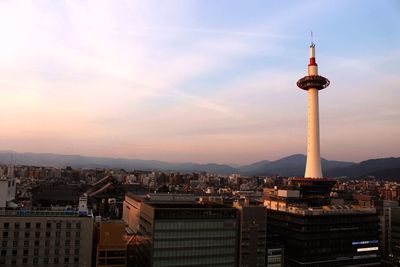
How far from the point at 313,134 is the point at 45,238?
69553mm

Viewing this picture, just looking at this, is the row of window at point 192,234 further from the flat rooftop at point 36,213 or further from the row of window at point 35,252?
the flat rooftop at point 36,213

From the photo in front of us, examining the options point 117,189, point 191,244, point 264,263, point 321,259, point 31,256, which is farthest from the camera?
point 117,189

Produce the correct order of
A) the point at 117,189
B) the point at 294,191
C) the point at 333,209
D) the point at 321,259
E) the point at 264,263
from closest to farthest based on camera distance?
the point at 264,263
the point at 321,259
the point at 333,209
the point at 294,191
the point at 117,189

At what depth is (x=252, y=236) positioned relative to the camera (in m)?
60.9

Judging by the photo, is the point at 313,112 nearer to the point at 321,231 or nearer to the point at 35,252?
the point at 321,231

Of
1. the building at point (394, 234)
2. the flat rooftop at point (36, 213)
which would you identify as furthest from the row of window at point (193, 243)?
the building at point (394, 234)

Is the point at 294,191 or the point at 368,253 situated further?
the point at 294,191

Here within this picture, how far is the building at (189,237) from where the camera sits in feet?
179

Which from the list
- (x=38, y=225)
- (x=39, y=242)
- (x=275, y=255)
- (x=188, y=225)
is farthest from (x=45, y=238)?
(x=275, y=255)

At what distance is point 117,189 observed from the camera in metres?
161

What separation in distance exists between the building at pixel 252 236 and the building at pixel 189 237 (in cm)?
111

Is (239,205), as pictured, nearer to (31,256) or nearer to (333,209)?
(333,209)

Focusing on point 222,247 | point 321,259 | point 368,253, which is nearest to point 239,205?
point 222,247

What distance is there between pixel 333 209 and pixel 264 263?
1999 cm
